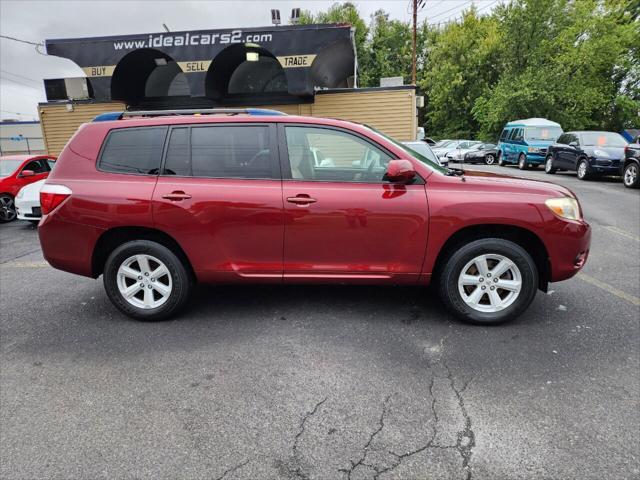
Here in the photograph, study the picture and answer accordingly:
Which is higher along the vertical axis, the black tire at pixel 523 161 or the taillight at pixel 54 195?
the taillight at pixel 54 195

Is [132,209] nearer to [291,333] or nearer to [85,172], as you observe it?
[85,172]

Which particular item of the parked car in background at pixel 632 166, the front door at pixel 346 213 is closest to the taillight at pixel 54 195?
the front door at pixel 346 213

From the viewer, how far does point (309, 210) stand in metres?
3.54

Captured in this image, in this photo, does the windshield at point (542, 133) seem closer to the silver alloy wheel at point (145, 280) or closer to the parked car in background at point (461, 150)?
the parked car in background at point (461, 150)

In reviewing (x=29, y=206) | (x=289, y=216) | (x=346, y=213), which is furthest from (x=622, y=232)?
(x=29, y=206)

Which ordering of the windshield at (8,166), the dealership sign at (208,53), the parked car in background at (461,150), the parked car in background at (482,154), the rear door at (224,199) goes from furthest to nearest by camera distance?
the parked car in background at (482,154), the parked car in background at (461,150), the dealership sign at (208,53), the windshield at (8,166), the rear door at (224,199)

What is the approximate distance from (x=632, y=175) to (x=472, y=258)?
11.5 meters

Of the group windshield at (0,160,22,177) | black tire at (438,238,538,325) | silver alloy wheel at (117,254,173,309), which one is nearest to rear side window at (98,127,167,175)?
silver alloy wheel at (117,254,173,309)

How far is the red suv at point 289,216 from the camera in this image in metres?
3.52

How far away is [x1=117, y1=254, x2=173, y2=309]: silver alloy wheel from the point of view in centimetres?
378

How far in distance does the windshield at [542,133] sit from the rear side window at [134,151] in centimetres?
1978

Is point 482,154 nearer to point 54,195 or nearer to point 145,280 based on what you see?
point 145,280

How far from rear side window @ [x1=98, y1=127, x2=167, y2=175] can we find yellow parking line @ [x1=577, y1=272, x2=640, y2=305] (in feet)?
15.4

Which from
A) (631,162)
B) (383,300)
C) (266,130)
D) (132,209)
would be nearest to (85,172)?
(132,209)
